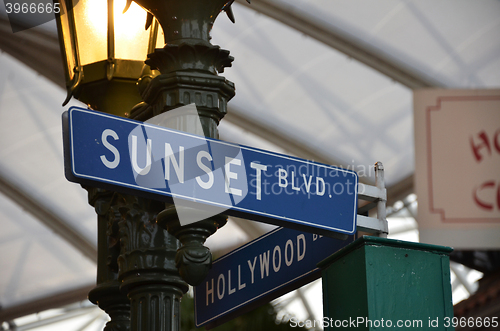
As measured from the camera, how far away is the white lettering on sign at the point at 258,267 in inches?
106

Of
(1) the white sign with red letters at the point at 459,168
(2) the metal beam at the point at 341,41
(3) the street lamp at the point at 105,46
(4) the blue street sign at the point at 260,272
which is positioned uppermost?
(2) the metal beam at the point at 341,41

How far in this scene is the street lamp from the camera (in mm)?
3277

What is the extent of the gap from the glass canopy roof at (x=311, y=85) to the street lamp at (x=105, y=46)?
8102mm

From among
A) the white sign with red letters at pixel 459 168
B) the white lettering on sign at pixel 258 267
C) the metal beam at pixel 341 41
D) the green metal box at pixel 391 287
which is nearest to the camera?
the green metal box at pixel 391 287

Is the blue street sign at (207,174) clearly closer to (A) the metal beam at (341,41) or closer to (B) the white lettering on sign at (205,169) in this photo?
(B) the white lettering on sign at (205,169)

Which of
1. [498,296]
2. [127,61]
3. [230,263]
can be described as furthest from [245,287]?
[498,296]

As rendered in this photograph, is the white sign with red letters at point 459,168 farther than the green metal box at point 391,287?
Yes

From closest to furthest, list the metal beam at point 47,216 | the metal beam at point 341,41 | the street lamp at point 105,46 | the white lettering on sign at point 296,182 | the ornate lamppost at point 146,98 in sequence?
the white lettering on sign at point 296,182
the ornate lamppost at point 146,98
the street lamp at point 105,46
the metal beam at point 341,41
the metal beam at point 47,216

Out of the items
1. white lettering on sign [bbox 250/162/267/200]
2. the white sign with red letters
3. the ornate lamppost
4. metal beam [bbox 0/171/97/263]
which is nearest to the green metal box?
white lettering on sign [bbox 250/162/267/200]

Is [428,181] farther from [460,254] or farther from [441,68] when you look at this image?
[460,254]

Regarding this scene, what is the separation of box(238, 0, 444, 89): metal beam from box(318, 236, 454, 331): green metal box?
912 cm

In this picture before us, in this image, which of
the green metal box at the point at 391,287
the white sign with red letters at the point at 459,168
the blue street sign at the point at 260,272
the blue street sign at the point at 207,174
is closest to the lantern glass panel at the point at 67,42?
the blue street sign at the point at 260,272

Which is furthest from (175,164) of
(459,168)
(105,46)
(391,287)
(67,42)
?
(459,168)

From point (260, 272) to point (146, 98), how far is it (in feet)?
2.58
